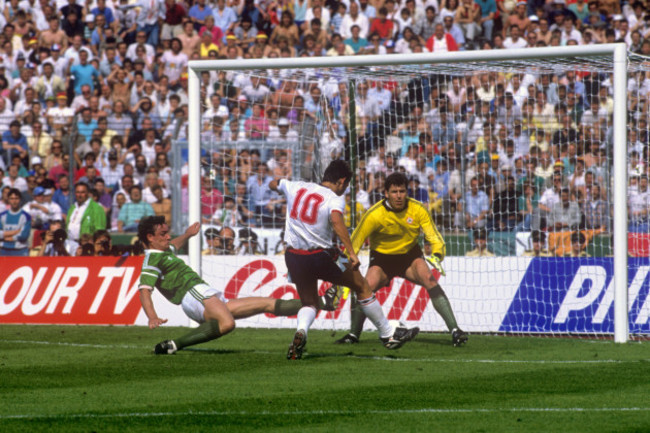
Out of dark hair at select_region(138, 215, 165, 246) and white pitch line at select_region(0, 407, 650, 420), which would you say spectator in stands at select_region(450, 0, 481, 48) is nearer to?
dark hair at select_region(138, 215, 165, 246)

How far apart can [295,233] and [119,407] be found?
12.8 feet

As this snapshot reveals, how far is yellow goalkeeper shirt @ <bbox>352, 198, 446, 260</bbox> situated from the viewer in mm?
12492

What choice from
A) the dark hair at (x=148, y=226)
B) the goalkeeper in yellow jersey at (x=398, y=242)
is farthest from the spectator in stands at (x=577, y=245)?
the dark hair at (x=148, y=226)

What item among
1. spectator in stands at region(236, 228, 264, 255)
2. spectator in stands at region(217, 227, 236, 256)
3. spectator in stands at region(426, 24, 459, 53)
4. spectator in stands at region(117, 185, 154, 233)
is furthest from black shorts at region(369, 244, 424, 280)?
spectator in stands at region(426, 24, 459, 53)

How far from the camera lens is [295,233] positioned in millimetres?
11055

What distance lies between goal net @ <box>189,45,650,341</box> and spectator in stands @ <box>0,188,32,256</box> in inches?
130

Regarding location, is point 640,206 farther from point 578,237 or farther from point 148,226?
point 148,226

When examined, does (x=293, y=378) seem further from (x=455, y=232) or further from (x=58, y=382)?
(x=455, y=232)

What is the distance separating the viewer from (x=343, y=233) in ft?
34.9

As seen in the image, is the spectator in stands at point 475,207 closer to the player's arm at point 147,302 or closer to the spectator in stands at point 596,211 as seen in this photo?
the spectator in stands at point 596,211

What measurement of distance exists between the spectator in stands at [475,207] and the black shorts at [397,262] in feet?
9.80

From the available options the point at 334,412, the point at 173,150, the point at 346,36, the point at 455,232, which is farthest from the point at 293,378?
the point at 346,36

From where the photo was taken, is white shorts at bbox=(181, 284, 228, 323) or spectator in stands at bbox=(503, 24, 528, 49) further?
spectator in stands at bbox=(503, 24, 528, 49)

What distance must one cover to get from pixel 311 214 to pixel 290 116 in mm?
6936
